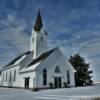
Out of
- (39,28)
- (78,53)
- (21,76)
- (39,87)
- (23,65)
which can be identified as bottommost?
(39,87)

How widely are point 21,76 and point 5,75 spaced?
1289cm

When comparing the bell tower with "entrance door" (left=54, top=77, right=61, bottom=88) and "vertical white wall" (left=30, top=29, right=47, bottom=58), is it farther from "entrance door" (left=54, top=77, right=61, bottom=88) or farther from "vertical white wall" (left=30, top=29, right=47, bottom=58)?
"entrance door" (left=54, top=77, right=61, bottom=88)

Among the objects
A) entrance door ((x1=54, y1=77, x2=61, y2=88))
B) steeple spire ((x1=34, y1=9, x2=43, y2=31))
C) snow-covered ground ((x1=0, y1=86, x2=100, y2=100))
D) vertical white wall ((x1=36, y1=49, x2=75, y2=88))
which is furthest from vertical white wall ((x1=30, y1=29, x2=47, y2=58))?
snow-covered ground ((x1=0, y1=86, x2=100, y2=100))

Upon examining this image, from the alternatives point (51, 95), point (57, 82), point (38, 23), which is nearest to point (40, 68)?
point (57, 82)

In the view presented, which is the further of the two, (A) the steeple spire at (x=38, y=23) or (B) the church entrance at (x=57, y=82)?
(A) the steeple spire at (x=38, y=23)

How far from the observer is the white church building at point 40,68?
29.0 meters

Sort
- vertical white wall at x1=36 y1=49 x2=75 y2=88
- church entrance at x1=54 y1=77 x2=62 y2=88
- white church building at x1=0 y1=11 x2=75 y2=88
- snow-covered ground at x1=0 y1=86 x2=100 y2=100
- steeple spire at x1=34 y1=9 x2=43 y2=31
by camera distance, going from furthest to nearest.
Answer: steeple spire at x1=34 y1=9 x2=43 y2=31
church entrance at x1=54 y1=77 x2=62 y2=88
white church building at x1=0 y1=11 x2=75 y2=88
vertical white wall at x1=36 y1=49 x2=75 y2=88
snow-covered ground at x1=0 y1=86 x2=100 y2=100

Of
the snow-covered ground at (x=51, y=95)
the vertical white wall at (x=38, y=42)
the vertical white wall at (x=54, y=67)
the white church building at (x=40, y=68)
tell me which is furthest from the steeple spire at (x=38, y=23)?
the snow-covered ground at (x=51, y=95)

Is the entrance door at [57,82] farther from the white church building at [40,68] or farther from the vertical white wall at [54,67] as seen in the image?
the vertical white wall at [54,67]

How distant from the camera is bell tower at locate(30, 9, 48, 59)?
123ft

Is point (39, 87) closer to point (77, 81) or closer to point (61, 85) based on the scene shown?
point (61, 85)

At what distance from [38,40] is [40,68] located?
10773 mm

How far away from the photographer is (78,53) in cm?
4034

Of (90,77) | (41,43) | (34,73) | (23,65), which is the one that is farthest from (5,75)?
(90,77)
